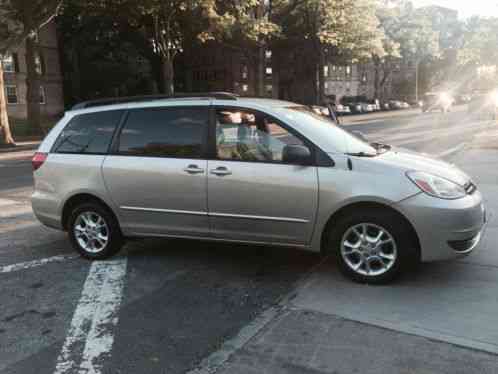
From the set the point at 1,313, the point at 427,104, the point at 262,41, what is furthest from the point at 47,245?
the point at 427,104

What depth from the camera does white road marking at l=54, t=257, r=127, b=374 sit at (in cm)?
333

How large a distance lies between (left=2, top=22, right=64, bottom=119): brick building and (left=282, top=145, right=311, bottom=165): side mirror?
44615 mm

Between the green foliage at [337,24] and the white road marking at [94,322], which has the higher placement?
the green foliage at [337,24]

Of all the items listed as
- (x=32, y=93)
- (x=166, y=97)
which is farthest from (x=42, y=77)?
(x=166, y=97)

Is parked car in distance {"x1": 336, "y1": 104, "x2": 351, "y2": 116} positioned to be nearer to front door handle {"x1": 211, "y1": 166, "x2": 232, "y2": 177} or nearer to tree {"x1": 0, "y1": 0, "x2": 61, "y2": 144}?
tree {"x1": 0, "y1": 0, "x2": 61, "y2": 144}

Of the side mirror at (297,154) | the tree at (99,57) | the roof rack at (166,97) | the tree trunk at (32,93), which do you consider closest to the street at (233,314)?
the side mirror at (297,154)

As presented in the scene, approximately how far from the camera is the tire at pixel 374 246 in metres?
4.31

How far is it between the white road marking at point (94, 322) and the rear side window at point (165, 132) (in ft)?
4.26

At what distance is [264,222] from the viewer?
4.70 meters

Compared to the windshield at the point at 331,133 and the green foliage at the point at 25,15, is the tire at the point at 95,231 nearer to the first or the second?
the windshield at the point at 331,133

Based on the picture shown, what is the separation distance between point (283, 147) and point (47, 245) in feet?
11.3

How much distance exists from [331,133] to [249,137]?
820 mm

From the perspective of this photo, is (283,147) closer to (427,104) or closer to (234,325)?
(234,325)

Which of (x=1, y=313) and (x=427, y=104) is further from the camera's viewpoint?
(x=427, y=104)
